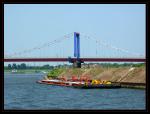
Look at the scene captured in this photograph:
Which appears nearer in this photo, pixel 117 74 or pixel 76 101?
pixel 76 101

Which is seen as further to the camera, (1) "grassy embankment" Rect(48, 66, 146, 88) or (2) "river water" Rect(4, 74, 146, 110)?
(1) "grassy embankment" Rect(48, 66, 146, 88)

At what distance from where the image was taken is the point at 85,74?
3425 centimetres

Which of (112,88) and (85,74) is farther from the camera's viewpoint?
(85,74)

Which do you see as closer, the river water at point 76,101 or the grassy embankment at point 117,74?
the river water at point 76,101

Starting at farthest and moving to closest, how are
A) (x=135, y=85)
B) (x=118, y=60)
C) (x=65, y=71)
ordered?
(x=65, y=71)
(x=118, y=60)
(x=135, y=85)

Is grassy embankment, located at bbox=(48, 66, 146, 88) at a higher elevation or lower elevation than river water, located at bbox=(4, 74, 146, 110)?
higher

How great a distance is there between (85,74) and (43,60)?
9439 millimetres

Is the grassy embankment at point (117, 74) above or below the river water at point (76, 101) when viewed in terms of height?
above

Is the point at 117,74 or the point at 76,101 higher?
the point at 117,74
